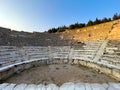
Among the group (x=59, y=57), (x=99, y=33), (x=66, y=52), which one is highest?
(x=99, y=33)

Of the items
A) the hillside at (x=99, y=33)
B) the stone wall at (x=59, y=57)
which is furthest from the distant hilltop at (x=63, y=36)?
the stone wall at (x=59, y=57)

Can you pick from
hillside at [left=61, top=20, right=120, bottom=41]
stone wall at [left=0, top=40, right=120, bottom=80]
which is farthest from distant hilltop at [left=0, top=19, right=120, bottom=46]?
stone wall at [left=0, top=40, right=120, bottom=80]

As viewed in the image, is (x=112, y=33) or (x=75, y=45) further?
(x=75, y=45)

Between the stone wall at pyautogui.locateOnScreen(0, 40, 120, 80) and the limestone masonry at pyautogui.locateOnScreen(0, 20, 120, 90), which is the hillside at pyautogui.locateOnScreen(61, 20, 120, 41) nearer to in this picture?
the limestone masonry at pyautogui.locateOnScreen(0, 20, 120, 90)

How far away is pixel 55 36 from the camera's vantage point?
17062 millimetres

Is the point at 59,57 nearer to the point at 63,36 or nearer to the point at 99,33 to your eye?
the point at 99,33

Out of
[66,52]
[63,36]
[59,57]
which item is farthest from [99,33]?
[63,36]

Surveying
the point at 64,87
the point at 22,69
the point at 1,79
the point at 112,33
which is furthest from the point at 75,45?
the point at 64,87

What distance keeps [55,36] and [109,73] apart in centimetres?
1113

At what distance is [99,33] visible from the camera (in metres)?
13.2

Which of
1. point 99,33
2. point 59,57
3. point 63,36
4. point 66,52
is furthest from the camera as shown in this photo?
point 63,36

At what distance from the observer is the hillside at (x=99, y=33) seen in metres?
11.6

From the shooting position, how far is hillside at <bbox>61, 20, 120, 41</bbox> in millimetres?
11586

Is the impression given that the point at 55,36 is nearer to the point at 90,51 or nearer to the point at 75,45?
the point at 75,45
